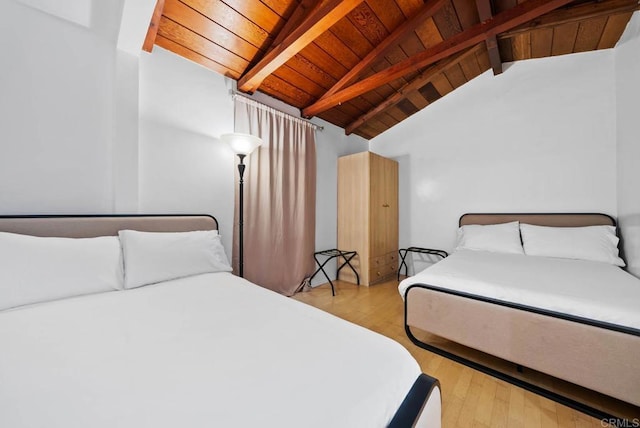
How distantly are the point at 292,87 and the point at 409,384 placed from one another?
2.80 meters

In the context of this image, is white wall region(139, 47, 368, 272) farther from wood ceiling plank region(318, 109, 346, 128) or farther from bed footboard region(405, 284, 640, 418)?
bed footboard region(405, 284, 640, 418)

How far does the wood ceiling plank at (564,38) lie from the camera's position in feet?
7.72

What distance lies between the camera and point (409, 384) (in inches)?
30.2

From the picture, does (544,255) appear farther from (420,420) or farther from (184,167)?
(184,167)

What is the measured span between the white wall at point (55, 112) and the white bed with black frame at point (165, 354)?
25cm

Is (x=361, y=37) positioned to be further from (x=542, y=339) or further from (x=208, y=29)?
(x=542, y=339)

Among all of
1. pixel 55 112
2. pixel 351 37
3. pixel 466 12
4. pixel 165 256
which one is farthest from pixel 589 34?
pixel 55 112

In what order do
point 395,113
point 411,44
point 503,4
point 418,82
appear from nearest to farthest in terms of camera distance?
point 503,4
point 411,44
point 418,82
point 395,113

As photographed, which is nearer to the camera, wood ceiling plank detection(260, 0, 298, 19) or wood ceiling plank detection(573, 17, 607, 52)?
wood ceiling plank detection(260, 0, 298, 19)

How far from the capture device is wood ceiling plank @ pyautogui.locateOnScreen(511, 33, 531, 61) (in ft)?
8.44

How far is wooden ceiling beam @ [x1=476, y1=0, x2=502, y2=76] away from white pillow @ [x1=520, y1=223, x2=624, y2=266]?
1.95 metres

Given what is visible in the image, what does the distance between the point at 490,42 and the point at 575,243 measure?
7.09ft

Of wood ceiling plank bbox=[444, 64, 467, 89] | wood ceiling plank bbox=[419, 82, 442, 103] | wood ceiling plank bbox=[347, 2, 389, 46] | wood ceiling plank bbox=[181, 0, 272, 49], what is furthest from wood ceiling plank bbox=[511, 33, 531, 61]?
wood ceiling plank bbox=[181, 0, 272, 49]

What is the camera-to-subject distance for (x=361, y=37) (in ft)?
7.43
